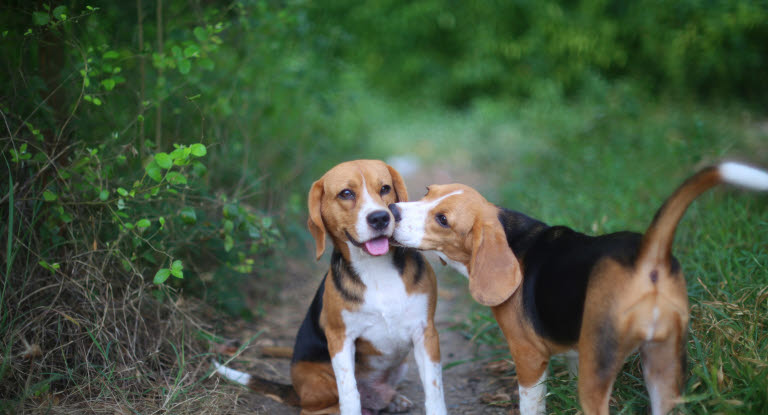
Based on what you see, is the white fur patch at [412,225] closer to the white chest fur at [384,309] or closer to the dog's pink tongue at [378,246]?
the dog's pink tongue at [378,246]

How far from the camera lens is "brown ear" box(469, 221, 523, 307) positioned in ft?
9.94

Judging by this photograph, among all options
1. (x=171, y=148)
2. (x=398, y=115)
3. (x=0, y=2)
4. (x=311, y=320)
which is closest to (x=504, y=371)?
(x=311, y=320)

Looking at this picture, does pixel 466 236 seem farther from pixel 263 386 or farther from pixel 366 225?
pixel 263 386

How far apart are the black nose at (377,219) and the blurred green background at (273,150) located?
111 centimetres

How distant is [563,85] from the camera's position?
1503cm

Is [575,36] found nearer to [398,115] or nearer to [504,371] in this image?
[398,115]

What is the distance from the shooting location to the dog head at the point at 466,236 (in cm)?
305

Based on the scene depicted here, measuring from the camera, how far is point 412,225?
10.8 ft

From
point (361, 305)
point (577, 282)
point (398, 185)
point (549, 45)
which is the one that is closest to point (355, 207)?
point (398, 185)

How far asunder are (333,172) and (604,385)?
6.37 feet

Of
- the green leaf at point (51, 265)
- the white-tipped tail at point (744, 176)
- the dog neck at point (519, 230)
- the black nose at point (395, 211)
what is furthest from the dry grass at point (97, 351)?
the white-tipped tail at point (744, 176)

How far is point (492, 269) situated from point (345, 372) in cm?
106

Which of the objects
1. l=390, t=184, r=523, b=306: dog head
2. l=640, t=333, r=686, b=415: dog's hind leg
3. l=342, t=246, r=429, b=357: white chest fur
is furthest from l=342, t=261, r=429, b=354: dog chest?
l=640, t=333, r=686, b=415: dog's hind leg

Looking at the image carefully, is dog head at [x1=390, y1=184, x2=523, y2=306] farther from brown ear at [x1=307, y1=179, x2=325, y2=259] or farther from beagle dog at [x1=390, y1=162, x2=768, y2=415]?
brown ear at [x1=307, y1=179, x2=325, y2=259]
